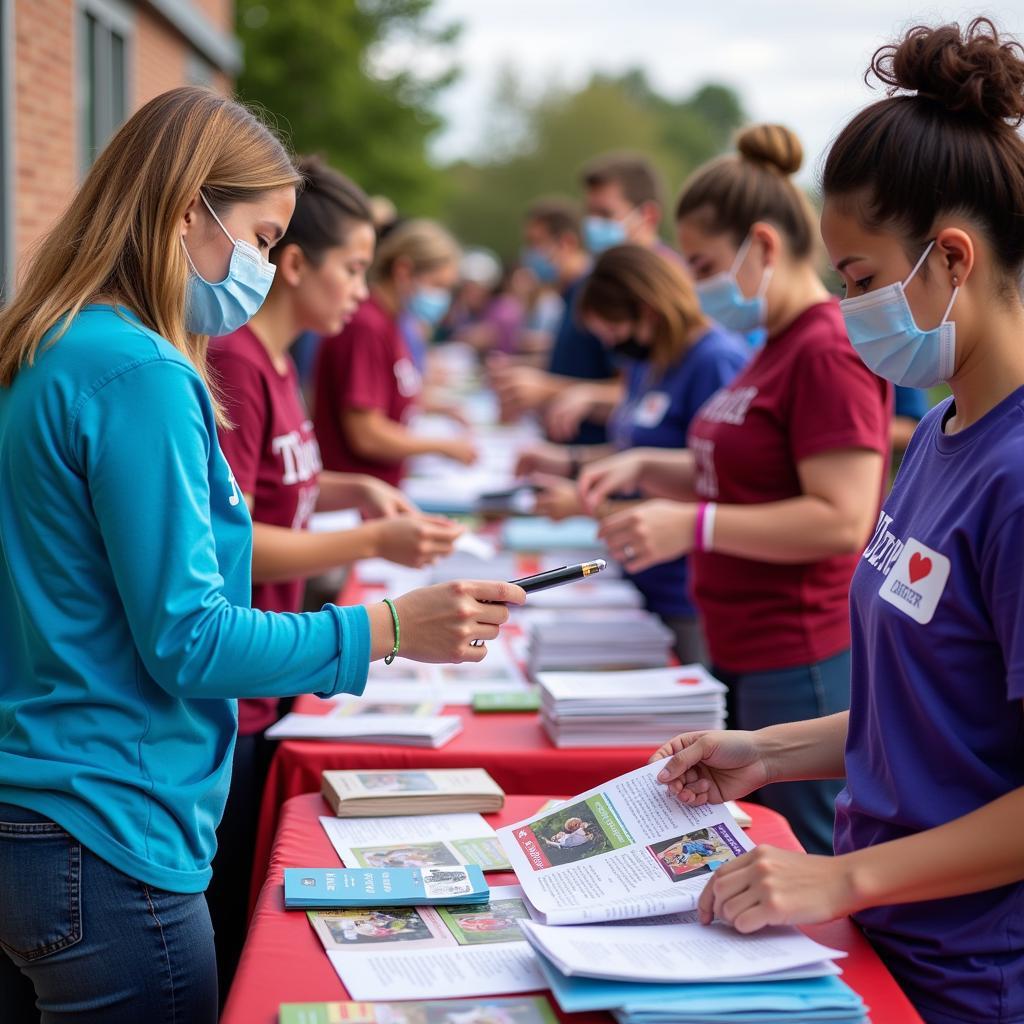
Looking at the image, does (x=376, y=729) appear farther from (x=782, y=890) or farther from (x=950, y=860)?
(x=950, y=860)

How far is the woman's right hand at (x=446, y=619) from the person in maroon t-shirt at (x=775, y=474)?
36.4 inches

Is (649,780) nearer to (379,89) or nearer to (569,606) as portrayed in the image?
(569,606)

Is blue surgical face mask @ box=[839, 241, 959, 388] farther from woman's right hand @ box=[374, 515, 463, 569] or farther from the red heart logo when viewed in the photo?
woman's right hand @ box=[374, 515, 463, 569]

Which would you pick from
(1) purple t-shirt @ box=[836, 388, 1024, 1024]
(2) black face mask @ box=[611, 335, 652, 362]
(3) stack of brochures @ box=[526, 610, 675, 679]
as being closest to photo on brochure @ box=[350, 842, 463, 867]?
(1) purple t-shirt @ box=[836, 388, 1024, 1024]

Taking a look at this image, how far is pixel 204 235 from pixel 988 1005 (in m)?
1.27

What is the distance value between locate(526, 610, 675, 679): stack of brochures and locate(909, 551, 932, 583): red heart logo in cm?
131

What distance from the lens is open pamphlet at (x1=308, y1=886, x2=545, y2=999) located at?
4.12 ft

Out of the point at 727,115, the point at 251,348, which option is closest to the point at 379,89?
the point at 727,115

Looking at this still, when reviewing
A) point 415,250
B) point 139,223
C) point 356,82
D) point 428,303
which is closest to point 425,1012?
point 139,223

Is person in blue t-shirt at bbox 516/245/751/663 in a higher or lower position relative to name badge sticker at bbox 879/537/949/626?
lower

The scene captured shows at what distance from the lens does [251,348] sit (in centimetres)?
231

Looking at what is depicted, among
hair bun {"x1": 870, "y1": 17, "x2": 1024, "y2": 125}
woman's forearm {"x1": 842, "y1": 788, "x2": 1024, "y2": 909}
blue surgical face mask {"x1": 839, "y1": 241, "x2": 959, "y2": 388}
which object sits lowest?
woman's forearm {"x1": 842, "y1": 788, "x2": 1024, "y2": 909}

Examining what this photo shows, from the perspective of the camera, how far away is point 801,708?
8.00 ft

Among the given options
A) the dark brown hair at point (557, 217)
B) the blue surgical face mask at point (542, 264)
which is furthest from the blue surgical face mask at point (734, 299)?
the blue surgical face mask at point (542, 264)
